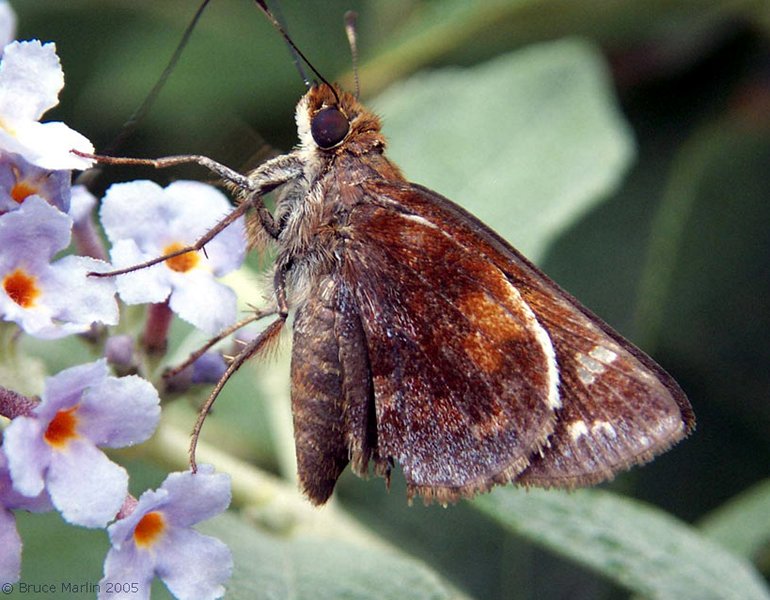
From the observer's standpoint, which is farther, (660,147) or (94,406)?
(660,147)

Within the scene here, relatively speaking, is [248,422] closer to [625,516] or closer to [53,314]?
[625,516]

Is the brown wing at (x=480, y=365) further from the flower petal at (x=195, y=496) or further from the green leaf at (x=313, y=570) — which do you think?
the flower petal at (x=195, y=496)

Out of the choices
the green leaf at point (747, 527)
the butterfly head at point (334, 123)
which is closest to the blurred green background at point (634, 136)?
the green leaf at point (747, 527)

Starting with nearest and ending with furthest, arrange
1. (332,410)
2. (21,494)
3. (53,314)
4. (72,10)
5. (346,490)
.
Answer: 1. (21,494)
2. (53,314)
3. (332,410)
4. (346,490)
5. (72,10)

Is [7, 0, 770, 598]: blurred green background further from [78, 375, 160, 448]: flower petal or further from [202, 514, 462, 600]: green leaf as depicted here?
[78, 375, 160, 448]: flower petal

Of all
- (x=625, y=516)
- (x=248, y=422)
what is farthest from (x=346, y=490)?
(x=625, y=516)

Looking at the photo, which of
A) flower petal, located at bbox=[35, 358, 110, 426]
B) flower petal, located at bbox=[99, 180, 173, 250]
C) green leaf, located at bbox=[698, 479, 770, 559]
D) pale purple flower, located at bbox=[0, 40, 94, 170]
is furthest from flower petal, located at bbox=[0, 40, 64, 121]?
green leaf, located at bbox=[698, 479, 770, 559]

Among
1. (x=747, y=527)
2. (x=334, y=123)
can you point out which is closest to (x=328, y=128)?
(x=334, y=123)
